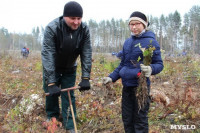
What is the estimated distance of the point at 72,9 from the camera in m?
2.43

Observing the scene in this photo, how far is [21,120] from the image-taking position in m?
2.74

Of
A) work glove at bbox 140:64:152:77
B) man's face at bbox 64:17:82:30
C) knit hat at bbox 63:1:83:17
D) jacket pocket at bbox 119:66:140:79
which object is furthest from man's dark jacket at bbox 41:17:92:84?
work glove at bbox 140:64:152:77

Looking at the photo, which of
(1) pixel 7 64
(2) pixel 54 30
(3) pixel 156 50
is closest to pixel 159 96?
(3) pixel 156 50

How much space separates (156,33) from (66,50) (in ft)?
180

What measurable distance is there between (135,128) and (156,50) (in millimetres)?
1037

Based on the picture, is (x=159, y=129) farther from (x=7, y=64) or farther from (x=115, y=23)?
(x=115, y=23)

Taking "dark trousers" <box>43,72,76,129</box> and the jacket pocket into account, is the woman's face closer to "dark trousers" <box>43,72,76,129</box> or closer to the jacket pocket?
the jacket pocket

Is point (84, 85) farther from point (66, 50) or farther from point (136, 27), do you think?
point (136, 27)

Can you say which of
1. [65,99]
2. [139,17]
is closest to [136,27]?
[139,17]

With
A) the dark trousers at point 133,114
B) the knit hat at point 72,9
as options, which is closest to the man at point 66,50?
the knit hat at point 72,9

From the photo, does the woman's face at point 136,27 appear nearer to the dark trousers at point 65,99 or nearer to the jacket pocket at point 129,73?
the jacket pocket at point 129,73

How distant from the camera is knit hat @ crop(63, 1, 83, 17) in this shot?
2438 mm

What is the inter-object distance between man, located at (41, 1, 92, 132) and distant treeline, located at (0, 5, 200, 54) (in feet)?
136

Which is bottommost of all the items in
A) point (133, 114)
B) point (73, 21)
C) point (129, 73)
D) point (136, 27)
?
point (133, 114)
